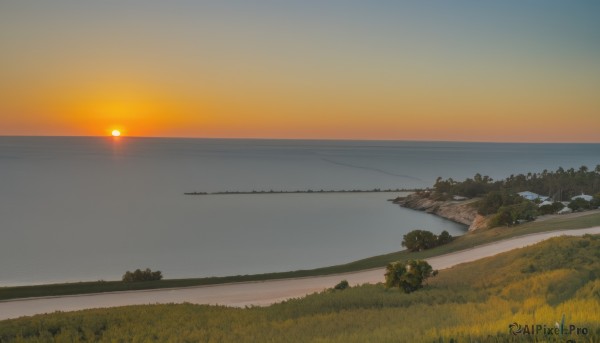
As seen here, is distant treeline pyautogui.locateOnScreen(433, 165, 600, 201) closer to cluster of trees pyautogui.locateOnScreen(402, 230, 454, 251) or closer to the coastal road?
cluster of trees pyautogui.locateOnScreen(402, 230, 454, 251)

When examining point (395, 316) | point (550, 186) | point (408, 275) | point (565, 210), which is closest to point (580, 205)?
point (565, 210)

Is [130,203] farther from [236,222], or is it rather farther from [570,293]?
[570,293]

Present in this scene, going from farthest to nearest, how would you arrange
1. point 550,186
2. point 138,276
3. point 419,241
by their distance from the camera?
point 550,186 → point 419,241 → point 138,276

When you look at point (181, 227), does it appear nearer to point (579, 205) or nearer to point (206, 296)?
point (206, 296)

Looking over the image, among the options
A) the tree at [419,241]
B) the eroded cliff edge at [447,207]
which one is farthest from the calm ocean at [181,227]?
the tree at [419,241]

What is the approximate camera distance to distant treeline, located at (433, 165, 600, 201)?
78188 mm

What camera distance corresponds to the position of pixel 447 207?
80.9 metres

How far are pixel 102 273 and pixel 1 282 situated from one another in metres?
7.02

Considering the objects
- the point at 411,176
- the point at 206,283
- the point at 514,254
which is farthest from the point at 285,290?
the point at 411,176

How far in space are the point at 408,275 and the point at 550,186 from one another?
74752 mm

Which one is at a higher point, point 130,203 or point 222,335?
point 130,203

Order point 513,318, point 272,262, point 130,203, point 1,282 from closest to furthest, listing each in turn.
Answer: point 513,318 < point 1,282 < point 272,262 < point 130,203

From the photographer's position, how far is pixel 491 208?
2372 inches

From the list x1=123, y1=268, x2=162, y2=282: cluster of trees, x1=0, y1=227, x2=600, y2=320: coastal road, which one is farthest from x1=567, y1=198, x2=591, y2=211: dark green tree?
x1=123, y1=268, x2=162, y2=282: cluster of trees
